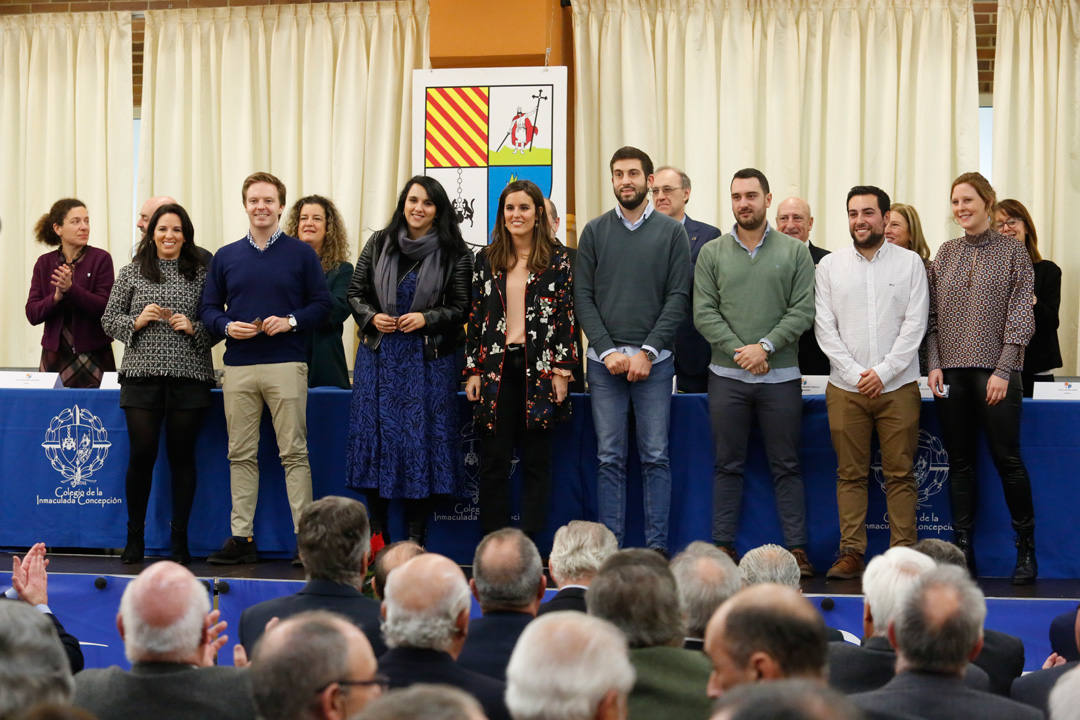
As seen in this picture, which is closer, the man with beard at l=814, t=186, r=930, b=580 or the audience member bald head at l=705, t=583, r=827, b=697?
the audience member bald head at l=705, t=583, r=827, b=697

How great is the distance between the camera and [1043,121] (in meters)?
7.51

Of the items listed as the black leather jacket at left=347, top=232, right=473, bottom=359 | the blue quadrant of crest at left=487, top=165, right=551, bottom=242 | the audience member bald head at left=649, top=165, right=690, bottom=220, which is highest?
the blue quadrant of crest at left=487, top=165, right=551, bottom=242

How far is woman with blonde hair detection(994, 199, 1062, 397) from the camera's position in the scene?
5.57m

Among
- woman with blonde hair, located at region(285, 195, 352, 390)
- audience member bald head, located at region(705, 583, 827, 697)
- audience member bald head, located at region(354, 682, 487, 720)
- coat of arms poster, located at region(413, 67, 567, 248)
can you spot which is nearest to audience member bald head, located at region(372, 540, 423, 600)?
audience member bald head, located at region(705, 583, 827, 697)

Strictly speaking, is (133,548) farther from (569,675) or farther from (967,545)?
(569,675)

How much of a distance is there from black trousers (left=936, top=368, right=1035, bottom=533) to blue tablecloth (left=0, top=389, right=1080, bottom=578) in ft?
0.56

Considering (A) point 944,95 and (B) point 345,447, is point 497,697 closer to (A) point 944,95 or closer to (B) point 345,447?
(B) point 345,447

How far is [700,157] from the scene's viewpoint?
305 inches

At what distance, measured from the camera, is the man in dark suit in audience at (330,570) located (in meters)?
2.96

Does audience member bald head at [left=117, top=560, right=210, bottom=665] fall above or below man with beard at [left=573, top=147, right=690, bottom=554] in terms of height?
below

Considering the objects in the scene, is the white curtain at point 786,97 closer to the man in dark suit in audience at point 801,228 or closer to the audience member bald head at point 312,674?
the man in dark suit in audience at point 801,228

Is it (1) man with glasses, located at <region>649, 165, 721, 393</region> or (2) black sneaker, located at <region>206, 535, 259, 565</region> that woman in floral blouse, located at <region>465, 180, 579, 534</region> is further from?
(2) black sneaker, located at <region>206, 535, 259, 565</region>

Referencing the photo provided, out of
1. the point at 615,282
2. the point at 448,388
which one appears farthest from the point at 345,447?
the point at 615,282

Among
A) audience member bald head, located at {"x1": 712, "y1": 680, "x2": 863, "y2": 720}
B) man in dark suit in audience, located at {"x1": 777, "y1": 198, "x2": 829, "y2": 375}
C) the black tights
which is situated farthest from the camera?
man in dark suit in audience, located at {"x1": 777, "y1": 198, "x2": 829, "y2": 375}
